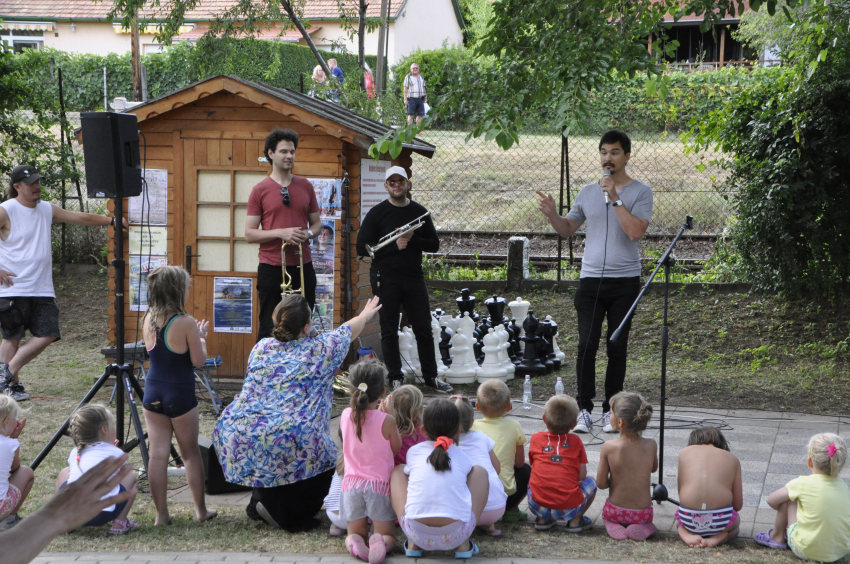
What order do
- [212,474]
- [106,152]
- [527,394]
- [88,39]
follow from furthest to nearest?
[88,39]
[527,394]
[106,152]
[212,474]

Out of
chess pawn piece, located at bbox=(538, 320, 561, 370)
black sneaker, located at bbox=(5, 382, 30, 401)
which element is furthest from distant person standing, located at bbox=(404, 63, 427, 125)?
black sneaker, located at bbox=(5, 382, 30, 401)

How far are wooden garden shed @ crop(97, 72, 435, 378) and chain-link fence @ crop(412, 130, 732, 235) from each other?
5.46 meters

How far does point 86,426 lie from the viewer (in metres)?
4.23

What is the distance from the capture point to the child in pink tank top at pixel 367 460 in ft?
13.5

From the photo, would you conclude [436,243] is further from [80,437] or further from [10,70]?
[10,70]

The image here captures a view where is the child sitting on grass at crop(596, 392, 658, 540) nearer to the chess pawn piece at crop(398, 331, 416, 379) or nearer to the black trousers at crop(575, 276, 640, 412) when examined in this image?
the black trousers at crop(575, 276, 640, 412)

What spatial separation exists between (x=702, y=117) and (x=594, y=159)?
763 cm

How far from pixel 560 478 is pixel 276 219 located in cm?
351

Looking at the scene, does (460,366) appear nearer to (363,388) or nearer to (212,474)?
(212,474)

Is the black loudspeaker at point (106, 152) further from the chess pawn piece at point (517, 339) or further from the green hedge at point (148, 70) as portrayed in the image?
the green hedge at point (148, 70)

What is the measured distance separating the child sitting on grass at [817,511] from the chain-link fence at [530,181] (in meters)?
9.13

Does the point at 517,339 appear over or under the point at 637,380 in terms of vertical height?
over

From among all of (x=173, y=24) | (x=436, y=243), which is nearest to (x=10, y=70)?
(x=173, y=24)

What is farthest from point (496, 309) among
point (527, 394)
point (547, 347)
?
point (527, 394)
